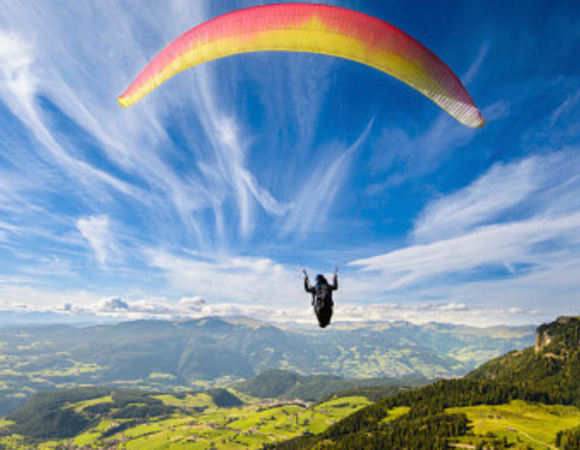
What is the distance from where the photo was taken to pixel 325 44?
1411 centimetres

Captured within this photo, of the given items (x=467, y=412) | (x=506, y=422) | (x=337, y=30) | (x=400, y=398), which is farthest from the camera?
(x=400, y=398)

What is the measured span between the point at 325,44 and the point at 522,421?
560 feet

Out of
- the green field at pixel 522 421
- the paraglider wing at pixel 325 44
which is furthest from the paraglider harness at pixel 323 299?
the green field at pixel 522 421

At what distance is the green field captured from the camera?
4347 inches

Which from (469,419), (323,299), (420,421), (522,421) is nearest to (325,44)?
(323,299)

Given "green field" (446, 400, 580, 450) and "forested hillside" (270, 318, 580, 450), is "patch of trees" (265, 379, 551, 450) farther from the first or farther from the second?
"green field" (446, 400, 580, 450)

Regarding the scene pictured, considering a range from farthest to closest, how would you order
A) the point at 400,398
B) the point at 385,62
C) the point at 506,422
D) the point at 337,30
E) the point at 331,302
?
the point at 400,398 < the point at 506,422 < the point at 331,302 < the point at 385,62 < the point at 337,30

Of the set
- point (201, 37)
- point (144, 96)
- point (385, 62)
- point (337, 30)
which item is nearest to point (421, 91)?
point (385, 62)

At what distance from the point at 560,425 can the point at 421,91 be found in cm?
17238

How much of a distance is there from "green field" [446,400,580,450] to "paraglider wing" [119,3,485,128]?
134m

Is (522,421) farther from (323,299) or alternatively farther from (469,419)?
(323,299)

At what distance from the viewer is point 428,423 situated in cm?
12950

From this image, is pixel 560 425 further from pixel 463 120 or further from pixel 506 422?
pixel 463 120

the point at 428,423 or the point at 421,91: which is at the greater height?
the point at 421,91
